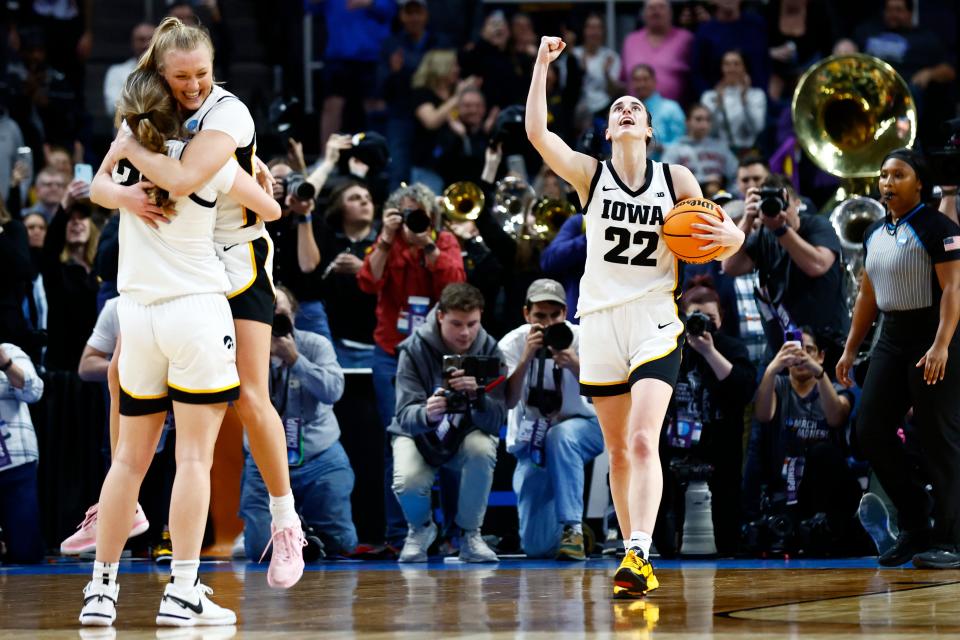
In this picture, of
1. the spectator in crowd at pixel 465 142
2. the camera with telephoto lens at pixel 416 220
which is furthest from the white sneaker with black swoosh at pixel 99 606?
the spectator in crowd at pixel 465 142

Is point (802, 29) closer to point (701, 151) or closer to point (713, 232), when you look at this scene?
point (701, 151)

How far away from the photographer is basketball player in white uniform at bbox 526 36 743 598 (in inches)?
237

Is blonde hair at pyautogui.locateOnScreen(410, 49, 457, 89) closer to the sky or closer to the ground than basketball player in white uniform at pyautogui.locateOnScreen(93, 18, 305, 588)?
closer to the sky

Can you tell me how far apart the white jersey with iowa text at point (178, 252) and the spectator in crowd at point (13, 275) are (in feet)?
12.4

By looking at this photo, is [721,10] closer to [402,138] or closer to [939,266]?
[402,138]

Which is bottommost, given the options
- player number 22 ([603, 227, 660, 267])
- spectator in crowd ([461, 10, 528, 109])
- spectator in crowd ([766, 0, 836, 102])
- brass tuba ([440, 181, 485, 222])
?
player number 22 ([603, 227, 660, 267])

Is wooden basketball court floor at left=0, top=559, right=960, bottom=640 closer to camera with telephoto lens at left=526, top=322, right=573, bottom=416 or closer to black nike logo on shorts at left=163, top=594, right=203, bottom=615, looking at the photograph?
black nike logo on shorts at left=163, top=594, right=203, bottom=615

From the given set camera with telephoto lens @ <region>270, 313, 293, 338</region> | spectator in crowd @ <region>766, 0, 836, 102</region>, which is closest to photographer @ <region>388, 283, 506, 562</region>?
camera with telephoto lens @ <region>270, 313, 293, 338</region>

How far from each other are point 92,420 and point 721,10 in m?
6.62

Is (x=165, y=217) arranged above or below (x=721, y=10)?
below

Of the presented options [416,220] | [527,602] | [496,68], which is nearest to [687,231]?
[527,602]

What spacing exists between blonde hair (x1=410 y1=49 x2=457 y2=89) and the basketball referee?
5593 mm

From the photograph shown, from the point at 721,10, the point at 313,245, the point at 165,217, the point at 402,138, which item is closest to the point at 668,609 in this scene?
the point at 165,217

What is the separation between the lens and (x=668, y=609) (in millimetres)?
5371
